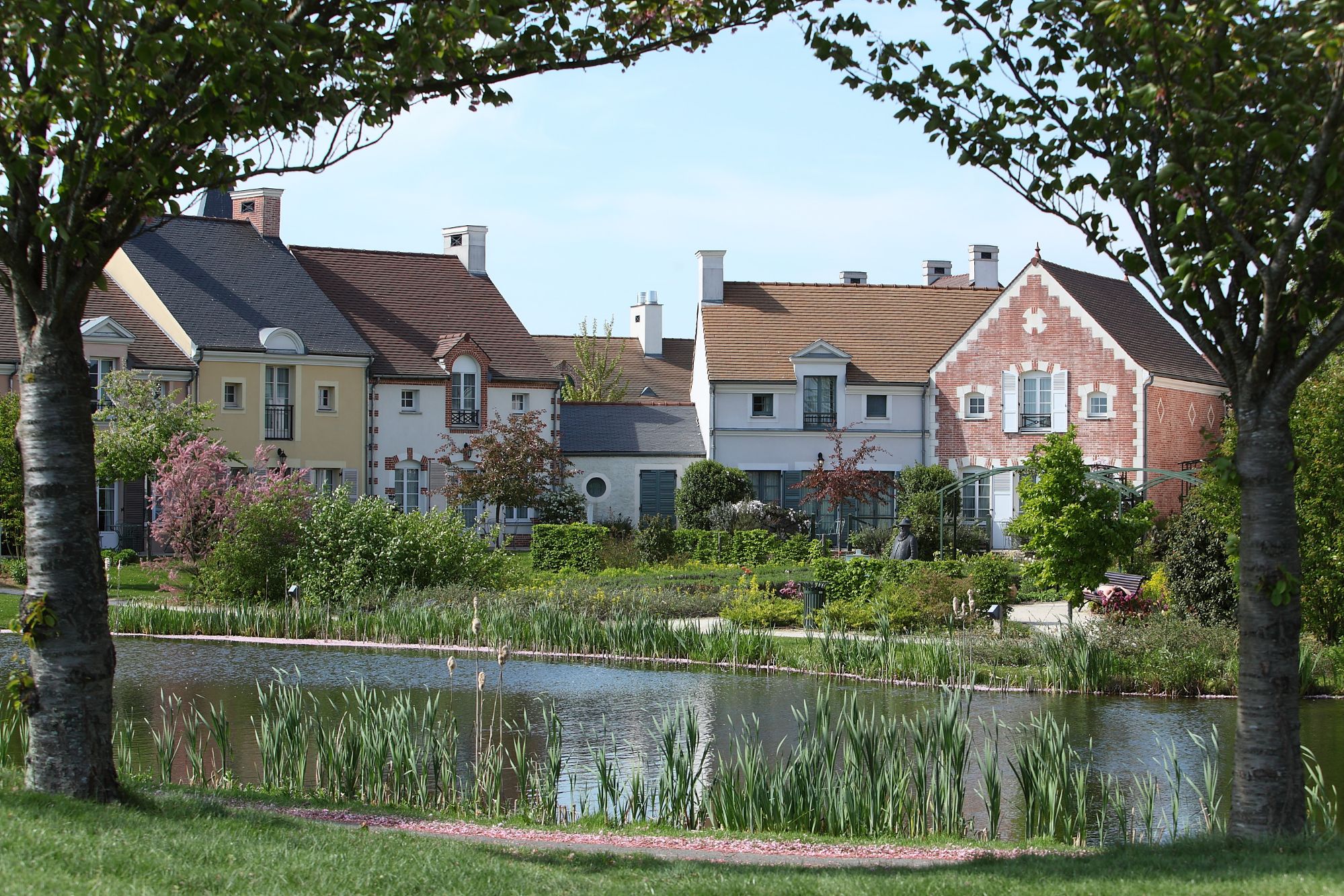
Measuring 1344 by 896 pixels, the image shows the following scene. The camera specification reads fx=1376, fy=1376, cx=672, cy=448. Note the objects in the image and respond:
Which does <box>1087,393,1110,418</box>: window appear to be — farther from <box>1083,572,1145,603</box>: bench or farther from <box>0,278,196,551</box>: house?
<box>0,278,196,551</box>: house

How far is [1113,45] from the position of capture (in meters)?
7.46

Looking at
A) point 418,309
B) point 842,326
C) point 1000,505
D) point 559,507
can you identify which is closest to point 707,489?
point 559,507

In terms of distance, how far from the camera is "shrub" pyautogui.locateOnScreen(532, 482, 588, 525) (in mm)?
37562

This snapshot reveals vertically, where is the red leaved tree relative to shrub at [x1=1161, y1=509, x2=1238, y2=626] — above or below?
above

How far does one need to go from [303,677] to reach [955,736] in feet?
28.4

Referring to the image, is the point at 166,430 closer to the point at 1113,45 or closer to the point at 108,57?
the point at 108,57

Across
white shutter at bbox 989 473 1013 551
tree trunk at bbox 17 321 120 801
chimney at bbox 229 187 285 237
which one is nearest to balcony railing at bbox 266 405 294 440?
chimney at bbox 229 187 285 237

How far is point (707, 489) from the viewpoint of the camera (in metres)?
37.2

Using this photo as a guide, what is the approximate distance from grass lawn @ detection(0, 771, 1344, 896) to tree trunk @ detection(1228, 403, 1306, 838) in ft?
1.22

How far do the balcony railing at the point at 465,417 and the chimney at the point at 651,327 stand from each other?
2513cm

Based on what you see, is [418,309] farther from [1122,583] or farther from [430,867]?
[430,867]

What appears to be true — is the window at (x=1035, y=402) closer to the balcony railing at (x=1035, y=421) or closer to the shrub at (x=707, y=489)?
the balcony railing at (x=1035, y=421)

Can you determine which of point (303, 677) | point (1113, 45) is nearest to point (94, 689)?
point (1113, 45)

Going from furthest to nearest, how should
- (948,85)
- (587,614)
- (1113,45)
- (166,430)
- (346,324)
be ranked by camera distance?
(346,324) < (166,430) < (587,614) < (948,85) < (1113,45)
